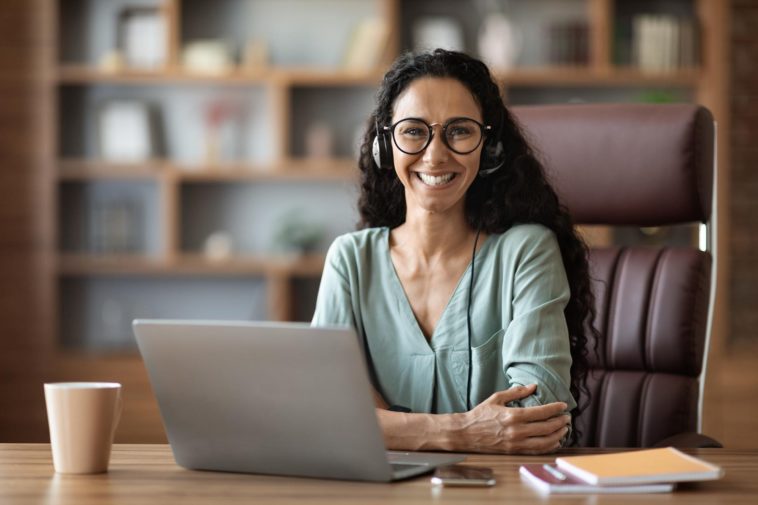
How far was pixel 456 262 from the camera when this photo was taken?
1893mm

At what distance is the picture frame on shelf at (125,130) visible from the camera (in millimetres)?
4574

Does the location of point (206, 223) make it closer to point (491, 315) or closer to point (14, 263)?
point (14, 263)

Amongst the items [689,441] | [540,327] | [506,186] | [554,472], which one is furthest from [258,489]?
[689,441]

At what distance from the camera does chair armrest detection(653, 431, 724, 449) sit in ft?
6.30

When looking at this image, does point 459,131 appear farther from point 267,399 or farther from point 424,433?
point 267,399

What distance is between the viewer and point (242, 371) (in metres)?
1.23

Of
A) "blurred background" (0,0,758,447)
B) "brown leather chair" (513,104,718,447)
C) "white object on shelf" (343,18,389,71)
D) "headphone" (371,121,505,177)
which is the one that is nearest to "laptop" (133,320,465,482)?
"headphone" (371,121,505,177)

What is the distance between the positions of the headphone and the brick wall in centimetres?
267

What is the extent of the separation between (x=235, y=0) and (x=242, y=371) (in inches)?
144

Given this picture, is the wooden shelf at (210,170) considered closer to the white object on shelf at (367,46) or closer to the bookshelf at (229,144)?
the bookshelf at (229,144)

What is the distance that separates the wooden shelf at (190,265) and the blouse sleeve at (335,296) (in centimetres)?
253

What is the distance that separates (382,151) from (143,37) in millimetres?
2938

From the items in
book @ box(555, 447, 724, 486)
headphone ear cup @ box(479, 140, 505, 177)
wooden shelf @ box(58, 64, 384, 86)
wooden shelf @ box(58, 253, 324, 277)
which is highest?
wooden shelf @ box(58, 64, 384, 86)

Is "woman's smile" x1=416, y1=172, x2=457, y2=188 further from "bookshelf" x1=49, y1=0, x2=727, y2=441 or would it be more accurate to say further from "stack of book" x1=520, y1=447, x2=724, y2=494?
"bookshelf" x1=49, y1=0, x2=727, y2=441
